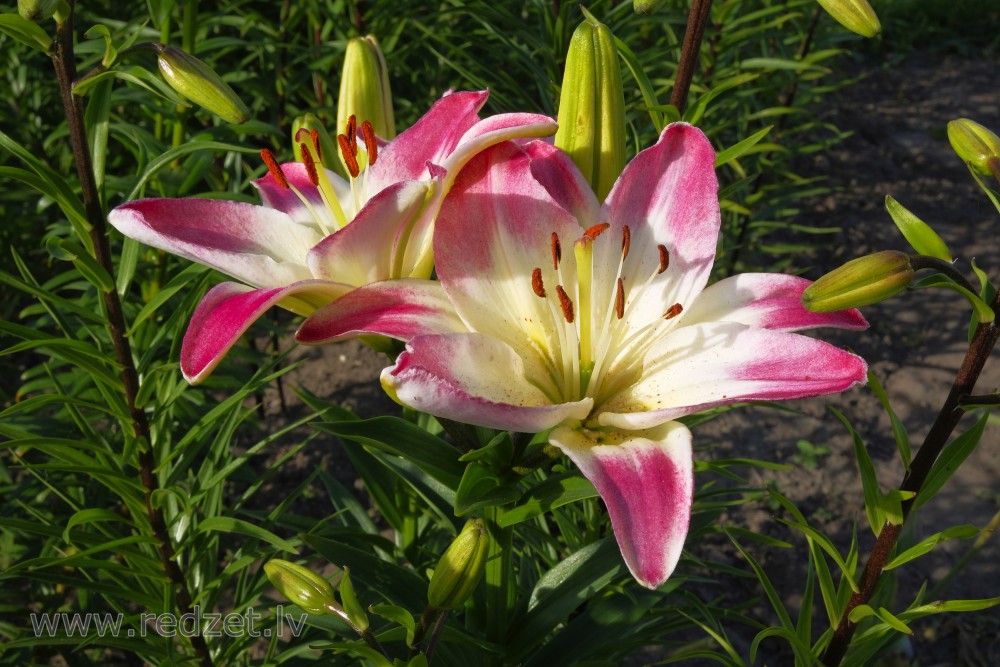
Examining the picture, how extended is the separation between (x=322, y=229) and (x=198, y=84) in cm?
17

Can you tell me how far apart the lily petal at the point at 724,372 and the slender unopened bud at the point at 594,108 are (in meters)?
0.15

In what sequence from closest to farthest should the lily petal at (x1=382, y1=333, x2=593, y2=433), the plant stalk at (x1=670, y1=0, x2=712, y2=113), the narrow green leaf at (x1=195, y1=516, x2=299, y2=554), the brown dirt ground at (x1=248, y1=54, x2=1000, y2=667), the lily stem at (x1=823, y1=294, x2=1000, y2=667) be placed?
the lily petal at (x1=382, y1=333, x2=593, y2=433) < the lily stem at (x1=823, y1=294, x2=1000, y2=667) < the plant stalk at (x1=670, y1=0, x2=712, y2=113) < the narrow green leaf at (x1=195, y1=516, x2=299, y2=554) < the brown dirt ground at (x1=248, y1=54, x2=1000, y2=667)

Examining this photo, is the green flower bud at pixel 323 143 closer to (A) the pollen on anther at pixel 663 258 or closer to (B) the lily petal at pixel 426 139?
(B) the lily petal at pixel 426 139

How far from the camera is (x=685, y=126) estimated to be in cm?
71

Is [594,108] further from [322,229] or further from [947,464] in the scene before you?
[947,464]

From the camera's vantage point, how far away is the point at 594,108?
0.72 metres

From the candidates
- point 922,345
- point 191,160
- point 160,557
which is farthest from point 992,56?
point 160,557

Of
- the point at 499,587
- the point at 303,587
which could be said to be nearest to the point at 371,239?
the point at 303,587

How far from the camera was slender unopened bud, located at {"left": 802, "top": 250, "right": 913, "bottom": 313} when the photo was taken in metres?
0.61

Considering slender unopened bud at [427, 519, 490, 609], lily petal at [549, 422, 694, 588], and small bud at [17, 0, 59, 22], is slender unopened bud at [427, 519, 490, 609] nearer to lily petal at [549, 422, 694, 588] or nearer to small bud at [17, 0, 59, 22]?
lily petal at [549, 422, 694, 588]

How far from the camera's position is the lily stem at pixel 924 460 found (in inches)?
26.2

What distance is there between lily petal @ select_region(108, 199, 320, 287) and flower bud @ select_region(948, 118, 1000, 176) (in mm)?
530

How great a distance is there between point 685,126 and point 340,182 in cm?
34

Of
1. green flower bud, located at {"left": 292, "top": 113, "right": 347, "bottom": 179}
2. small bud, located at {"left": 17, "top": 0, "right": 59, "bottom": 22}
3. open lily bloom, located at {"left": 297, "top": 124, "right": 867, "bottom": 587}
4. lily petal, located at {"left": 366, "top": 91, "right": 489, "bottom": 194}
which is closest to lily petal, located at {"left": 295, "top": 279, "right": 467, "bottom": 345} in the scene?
open lily bloom, located at {"left": 297, "top": 124, "right": 867, "bottom": 587}
